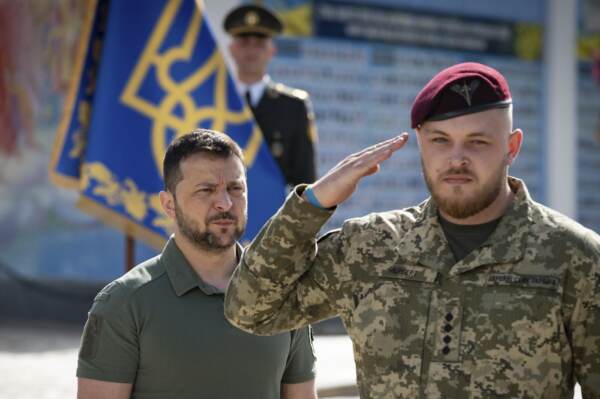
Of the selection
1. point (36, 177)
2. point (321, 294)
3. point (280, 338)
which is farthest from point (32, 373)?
point (321, 294)

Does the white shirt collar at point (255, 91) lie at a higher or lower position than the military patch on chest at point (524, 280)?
higher

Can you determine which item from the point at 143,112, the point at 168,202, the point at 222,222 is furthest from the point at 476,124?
the point at 143,112

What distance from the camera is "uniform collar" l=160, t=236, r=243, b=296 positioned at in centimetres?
300

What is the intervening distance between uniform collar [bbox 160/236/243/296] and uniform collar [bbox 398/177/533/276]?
86cm

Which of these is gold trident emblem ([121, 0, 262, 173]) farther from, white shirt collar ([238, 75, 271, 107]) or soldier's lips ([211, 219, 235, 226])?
soldier's lips ([211, 219, 235, 226])

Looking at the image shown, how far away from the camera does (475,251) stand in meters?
2.22

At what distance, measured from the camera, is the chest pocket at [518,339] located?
6.89 ft

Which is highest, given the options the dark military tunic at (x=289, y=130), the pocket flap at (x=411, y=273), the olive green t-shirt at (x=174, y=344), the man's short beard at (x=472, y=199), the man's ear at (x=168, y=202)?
the dark military tunic at (x=289, y=130)

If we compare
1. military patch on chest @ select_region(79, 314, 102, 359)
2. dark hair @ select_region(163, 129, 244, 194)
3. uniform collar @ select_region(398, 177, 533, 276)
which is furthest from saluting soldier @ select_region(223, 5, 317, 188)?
uniform collar @ select_region(398, 177, 533, 276)

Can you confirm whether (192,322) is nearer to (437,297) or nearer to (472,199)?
(437,297)

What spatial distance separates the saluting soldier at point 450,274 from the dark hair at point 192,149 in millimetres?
844

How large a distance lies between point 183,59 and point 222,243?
3017mm

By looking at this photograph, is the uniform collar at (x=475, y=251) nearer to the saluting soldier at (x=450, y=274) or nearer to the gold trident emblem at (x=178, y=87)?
the saluting soldier at (x=450, y=274)

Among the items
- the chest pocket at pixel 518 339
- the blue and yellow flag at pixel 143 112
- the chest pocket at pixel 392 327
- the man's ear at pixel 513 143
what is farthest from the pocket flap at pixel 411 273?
the blue and yellow flag at pixel 143 112
